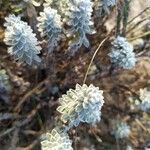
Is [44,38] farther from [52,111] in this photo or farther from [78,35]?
[52,111]

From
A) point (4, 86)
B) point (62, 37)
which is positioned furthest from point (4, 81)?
point (62, 37)

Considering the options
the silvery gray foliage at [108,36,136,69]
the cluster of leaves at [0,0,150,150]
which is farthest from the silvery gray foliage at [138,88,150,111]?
the cluster of leaves at [0,0,150,150]

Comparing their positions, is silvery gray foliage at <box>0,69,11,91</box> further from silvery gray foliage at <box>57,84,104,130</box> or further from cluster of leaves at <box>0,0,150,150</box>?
silvery gray foliage at <box>57,84,104,130</box>

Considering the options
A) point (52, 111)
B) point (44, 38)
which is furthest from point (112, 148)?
point (44, 38)

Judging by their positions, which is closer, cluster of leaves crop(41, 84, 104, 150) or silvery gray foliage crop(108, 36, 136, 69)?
cluster of leaves crop(41, 84, 104, 150)

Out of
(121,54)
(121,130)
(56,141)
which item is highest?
(121,54)

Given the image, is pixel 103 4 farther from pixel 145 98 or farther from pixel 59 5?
pixel 145 98

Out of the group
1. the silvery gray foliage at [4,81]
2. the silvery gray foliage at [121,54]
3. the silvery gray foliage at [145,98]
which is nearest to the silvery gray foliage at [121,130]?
the silvery gray foliage at [145,98]

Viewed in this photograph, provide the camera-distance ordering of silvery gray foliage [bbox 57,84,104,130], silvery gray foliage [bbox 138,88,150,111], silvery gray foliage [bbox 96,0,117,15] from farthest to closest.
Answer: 1. silvery gray foliage [bbox 138,88,150,111]
2. silvery gray foliage [bbox 96,0,117,15]
3. silvery gray foliage [bbox 57,84,104,130]
